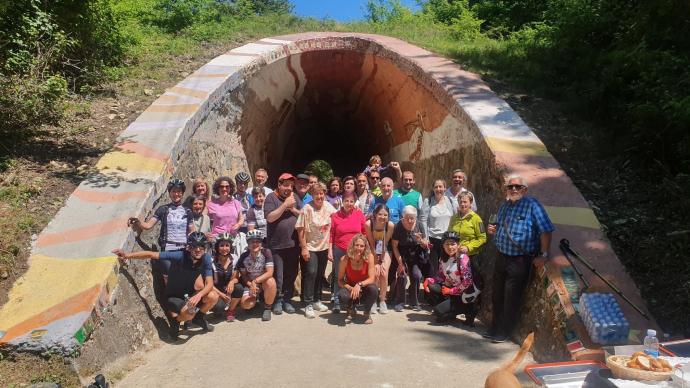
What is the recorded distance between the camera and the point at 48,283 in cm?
473

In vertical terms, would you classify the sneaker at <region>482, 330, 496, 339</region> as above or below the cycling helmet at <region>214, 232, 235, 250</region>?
below

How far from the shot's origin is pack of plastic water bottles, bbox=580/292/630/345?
4168 millimetres

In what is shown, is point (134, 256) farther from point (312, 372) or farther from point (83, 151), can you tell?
point (83, 151)

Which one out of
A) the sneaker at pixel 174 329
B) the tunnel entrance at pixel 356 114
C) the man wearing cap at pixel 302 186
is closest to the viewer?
the sneaker at pixel 174 329

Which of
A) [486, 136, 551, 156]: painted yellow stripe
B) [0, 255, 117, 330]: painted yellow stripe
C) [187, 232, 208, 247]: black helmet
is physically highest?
[486, 136, 551, 156]: painted yellow stripe

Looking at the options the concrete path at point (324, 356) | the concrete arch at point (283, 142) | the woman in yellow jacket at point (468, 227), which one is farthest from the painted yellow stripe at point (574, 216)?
the concrete path at point (324, 356)

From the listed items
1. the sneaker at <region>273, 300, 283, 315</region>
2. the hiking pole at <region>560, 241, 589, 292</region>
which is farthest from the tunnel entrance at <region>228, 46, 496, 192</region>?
the sneaker at <region>273, 300, 283, 315</region>

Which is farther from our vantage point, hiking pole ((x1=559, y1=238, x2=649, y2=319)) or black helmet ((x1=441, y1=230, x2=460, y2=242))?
black helmet ((x1=441, y1=230, x2=460, y2=242))

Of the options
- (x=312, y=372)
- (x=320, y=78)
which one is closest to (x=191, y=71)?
(x=320, y=78)

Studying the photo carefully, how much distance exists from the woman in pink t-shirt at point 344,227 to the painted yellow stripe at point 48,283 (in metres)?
2.05

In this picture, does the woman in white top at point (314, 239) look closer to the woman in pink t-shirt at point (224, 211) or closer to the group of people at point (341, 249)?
the group of people at point (341, 249)

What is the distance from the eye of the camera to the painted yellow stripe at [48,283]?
443cm

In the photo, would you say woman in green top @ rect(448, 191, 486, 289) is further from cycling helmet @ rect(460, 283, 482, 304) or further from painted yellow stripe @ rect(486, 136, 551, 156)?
painted yellow stripe @ rect(486, 136, 551, 156)

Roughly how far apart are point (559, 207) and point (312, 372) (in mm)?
2928
